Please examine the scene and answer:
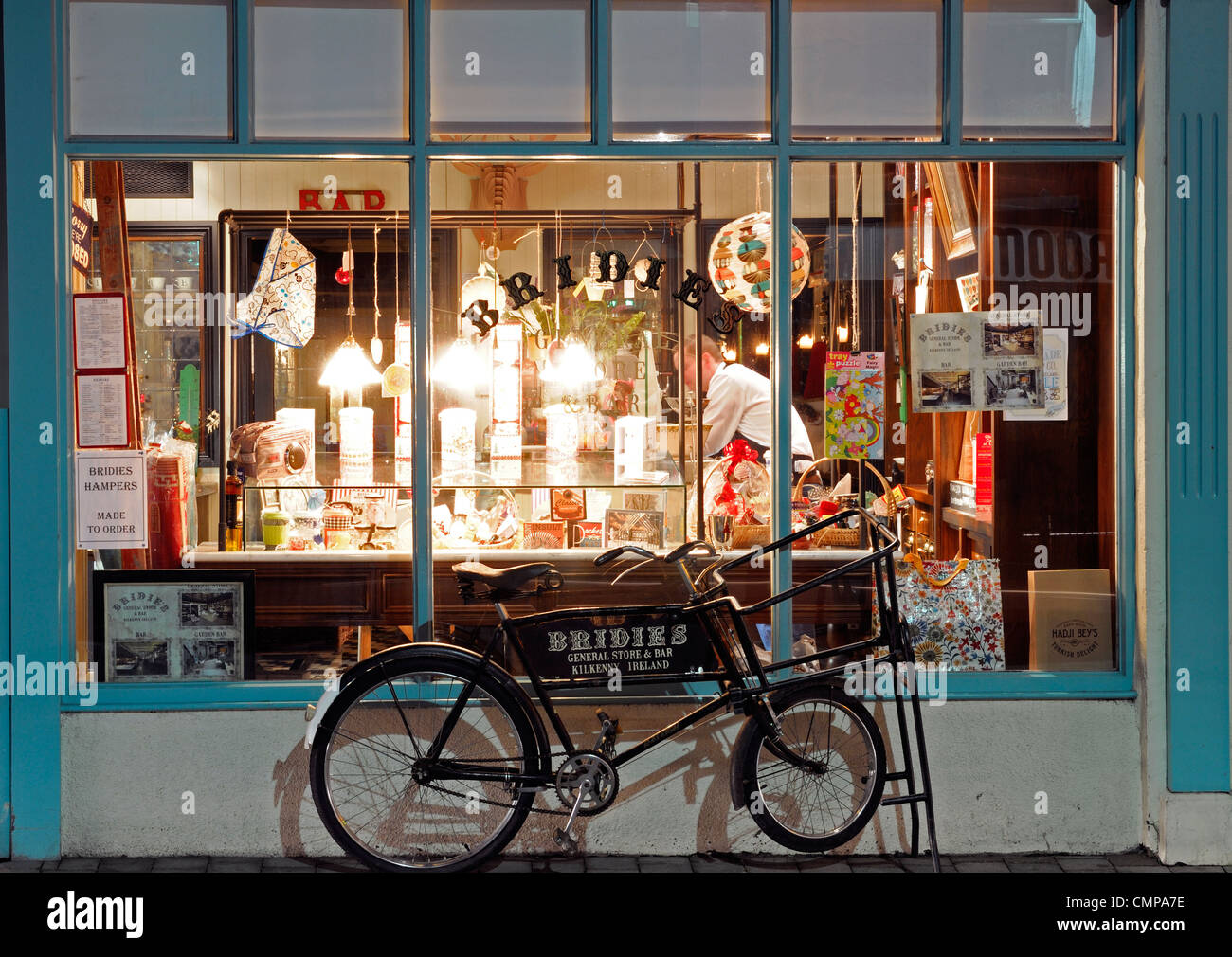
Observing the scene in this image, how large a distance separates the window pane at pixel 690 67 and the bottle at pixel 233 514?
2.60m

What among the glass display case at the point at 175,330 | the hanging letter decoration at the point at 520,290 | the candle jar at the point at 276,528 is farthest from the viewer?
the hanging letter decoration at the point at 520,290

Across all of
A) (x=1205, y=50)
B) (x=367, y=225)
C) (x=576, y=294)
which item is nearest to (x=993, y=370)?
(x=1205, y=50)

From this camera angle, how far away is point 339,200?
5.58 m

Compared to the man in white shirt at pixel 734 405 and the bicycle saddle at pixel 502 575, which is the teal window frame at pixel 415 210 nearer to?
the man in white shirt at pixel 734 405

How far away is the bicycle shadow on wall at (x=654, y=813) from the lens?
492 cm

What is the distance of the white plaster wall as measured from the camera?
192 inches

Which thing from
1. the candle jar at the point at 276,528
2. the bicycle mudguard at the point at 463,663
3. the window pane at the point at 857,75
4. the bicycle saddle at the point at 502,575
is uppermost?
the window pane at the point at 857,75

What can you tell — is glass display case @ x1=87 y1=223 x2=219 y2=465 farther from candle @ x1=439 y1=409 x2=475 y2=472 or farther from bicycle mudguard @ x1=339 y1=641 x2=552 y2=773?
bicycle mudguard @ x1=339 y1=641 x2=552 y2=773

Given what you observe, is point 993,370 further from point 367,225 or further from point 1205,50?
point 367,225

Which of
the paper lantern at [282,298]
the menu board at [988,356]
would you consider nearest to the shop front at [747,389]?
the menu board at [988,356]

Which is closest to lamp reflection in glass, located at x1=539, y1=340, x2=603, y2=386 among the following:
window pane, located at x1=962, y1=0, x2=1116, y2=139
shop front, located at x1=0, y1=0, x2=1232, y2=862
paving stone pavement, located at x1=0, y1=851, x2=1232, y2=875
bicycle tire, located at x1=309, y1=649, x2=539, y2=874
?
shop front, located at x1=0, y1=0, x2=1232, y2=862

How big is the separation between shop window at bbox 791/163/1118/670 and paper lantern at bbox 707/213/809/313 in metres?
0.10

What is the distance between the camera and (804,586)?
15.4ft

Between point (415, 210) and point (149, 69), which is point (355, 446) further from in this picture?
point (149, 69)
